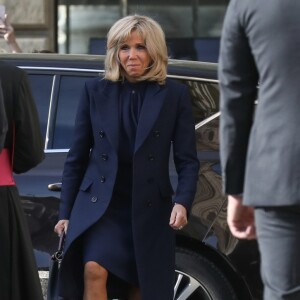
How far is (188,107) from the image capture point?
5309mm

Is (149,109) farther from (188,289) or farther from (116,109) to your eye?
(188,289)

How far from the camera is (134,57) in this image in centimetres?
525

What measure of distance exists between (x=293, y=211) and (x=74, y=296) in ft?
6.81

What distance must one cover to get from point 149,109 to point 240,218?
1729 mm

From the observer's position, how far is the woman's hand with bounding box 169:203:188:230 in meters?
5.13

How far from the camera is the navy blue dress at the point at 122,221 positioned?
5203 mm

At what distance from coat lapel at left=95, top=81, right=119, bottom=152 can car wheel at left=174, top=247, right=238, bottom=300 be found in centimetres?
102

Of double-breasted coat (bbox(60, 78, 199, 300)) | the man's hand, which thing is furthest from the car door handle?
the man's hand

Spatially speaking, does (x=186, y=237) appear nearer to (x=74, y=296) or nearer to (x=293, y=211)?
(x=74, y=296)

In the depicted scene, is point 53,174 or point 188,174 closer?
point 188,174

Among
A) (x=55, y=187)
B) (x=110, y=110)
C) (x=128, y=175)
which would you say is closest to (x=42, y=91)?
(x=55, y=187)

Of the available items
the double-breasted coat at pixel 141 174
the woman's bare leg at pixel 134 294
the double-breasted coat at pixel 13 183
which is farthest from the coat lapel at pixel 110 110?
the woman's bare leg at pixel 134 294

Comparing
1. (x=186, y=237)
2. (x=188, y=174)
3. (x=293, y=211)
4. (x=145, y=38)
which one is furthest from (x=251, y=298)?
(x=293, y=211)

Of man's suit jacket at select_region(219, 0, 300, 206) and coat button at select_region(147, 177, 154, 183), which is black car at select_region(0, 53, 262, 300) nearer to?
coat button at select_region(147, 177, 154, 183)
